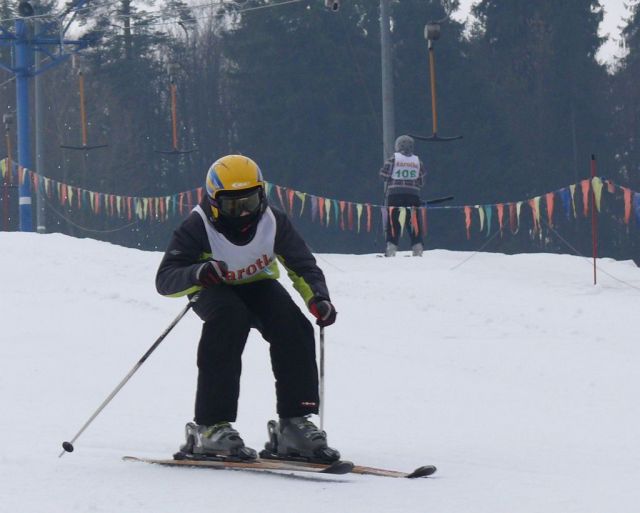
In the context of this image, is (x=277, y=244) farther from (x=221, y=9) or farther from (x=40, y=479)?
(x=221, y=9)

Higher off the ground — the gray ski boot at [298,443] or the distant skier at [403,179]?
the distant skier at [403,179]

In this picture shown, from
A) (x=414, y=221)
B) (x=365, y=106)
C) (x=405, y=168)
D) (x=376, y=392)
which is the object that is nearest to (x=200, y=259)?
(x=376, y=392)

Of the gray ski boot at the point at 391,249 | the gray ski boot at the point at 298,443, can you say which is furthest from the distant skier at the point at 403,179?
the gray ski boot at the point at 298,443

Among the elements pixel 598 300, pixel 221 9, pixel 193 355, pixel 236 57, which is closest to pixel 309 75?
pixel 236 57

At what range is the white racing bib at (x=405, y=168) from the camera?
16.9 meters

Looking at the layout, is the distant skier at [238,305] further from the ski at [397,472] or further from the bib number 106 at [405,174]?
the bib number 106 at [405,174]

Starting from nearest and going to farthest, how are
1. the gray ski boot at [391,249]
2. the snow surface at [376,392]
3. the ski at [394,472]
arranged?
1. the snow surface at [376,392]
2. the ski at [394,472]
3. the gray ski boot at [391,249]

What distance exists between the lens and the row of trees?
144 feet

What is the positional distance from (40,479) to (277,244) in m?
1.34

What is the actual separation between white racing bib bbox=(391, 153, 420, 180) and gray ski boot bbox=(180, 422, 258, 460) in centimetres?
1197

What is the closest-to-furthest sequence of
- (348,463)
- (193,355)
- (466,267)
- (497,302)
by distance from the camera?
(348,463) → (193,355) → (497,302) → (466,267)

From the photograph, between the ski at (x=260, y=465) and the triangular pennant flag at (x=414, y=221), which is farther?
the triangular pennant flag at (x=414, y=221)

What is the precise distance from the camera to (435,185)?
144 feet

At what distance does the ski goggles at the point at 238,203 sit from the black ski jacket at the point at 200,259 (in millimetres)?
99
